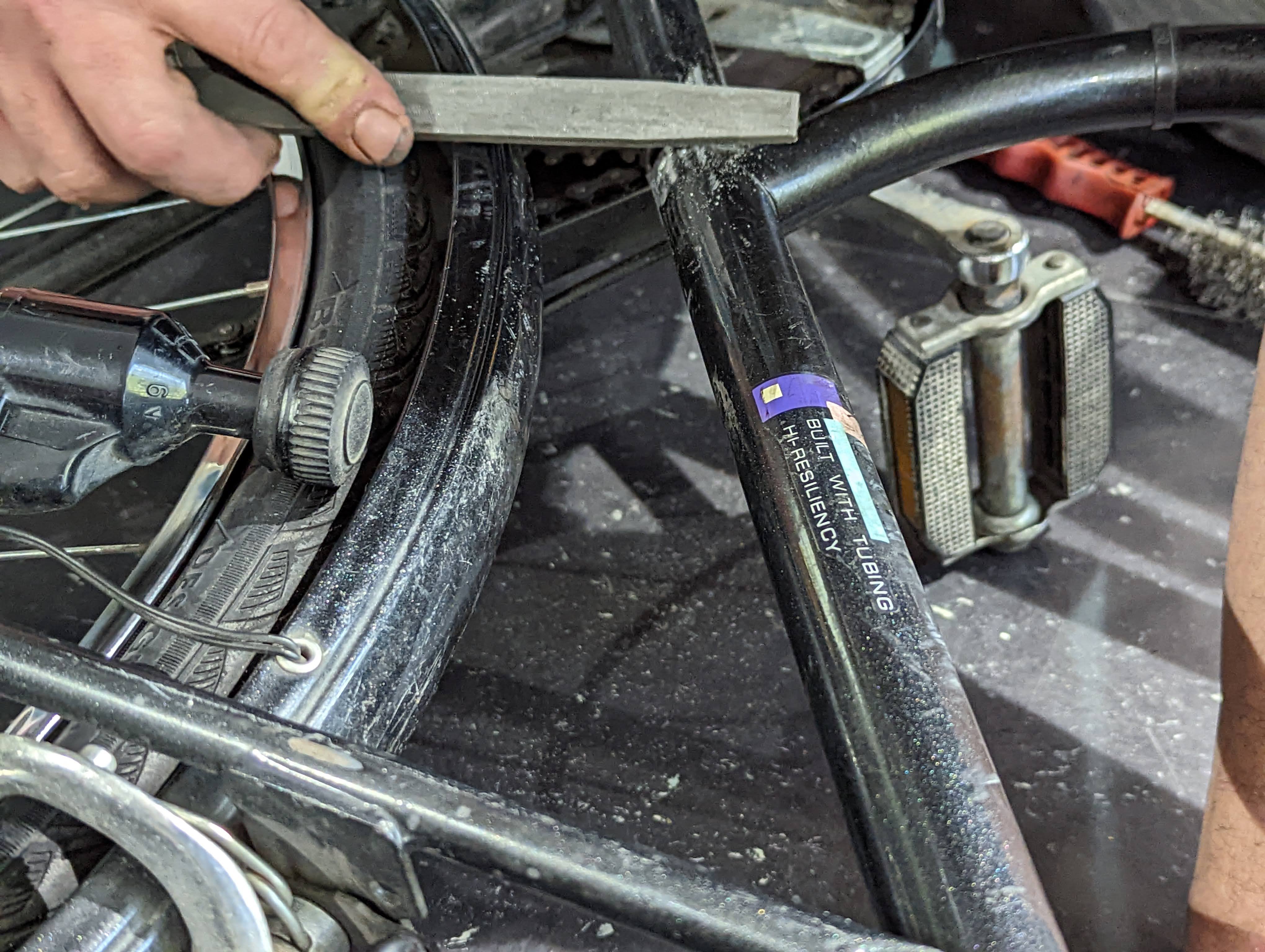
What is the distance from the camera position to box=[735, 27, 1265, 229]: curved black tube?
729mm

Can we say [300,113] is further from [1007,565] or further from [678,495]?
[1007,565]

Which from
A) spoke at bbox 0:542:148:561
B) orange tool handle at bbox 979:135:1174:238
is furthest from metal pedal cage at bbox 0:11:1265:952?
orange tool handle at bbox 979:135:1174:238

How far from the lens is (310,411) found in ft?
1.69

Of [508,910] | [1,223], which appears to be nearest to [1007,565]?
[508,910]

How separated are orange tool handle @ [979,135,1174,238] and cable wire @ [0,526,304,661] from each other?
1.19m

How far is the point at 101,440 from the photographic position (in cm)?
→ 52

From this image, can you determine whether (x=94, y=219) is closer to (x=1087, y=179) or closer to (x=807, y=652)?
(x=807, y=652)

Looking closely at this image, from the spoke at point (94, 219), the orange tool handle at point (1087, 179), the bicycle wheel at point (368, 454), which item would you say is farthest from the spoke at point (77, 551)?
the orange tool handle at point (1087, 179)

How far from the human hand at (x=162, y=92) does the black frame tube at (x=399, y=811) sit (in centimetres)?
38

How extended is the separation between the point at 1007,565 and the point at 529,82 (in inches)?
27.5

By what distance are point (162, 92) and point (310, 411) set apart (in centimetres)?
29

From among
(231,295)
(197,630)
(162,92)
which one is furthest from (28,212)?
(197,630)

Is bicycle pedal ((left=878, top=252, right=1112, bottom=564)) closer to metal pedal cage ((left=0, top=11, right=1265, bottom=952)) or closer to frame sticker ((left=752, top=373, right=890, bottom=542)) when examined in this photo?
metal pedal cage ((left=0, top=11, right=1265, bottom=952))

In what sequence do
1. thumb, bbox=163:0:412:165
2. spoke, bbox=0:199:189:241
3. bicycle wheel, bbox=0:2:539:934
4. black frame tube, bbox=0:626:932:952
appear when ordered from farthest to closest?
spoke, bbox=0:199:189:241 → thumb, bbox=163:0:412:165 → bicycle wheel, bbox=0:2:539:934 → black frame tube, bbox=0:626:932:952
